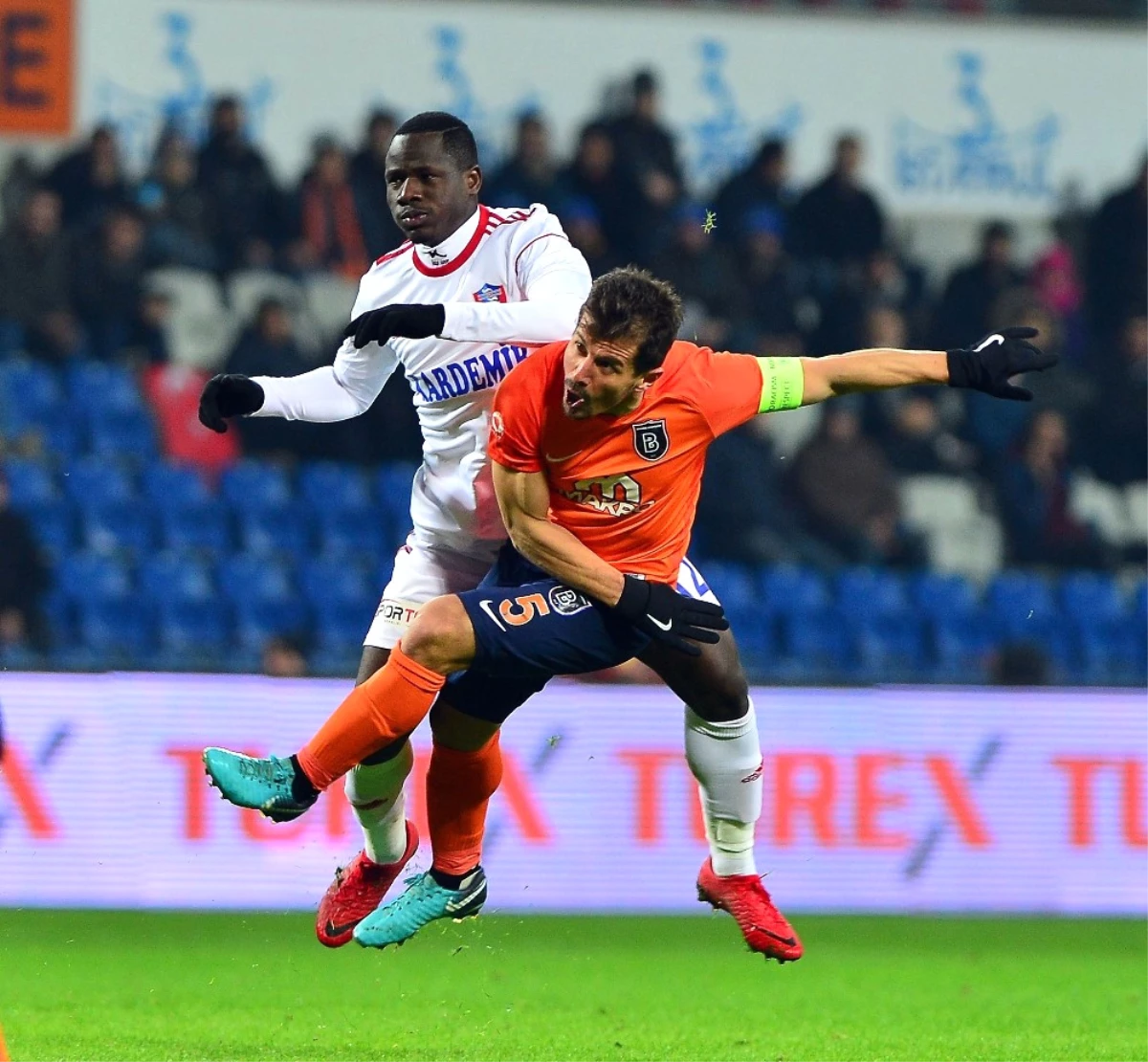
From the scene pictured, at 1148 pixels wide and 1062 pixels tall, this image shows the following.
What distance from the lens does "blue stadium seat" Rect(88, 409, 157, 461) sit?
42.4ft

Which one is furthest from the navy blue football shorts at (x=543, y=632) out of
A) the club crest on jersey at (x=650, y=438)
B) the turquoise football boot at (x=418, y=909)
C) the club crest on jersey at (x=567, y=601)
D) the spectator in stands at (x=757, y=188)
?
the spectator in stands at (x=757, y=188)

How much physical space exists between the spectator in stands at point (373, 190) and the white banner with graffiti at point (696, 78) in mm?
991

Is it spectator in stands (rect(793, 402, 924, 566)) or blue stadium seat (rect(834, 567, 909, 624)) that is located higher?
spectator in stands (rect(793, 402, 924, 566))

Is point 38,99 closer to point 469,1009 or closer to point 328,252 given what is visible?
point 328,252

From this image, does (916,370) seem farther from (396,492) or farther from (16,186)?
(16,186)

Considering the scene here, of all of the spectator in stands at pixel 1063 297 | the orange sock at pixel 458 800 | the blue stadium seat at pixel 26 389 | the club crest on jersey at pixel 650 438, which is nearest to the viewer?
the club crest on jersey at pixel 650 438

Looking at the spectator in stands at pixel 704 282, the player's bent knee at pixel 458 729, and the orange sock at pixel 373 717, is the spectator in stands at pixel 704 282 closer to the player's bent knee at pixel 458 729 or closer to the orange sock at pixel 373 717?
the player's bent knee at pixel 458 729

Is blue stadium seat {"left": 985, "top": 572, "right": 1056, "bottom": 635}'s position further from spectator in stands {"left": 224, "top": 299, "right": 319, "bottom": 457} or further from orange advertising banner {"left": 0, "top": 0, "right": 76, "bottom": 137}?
orange advertising banner {"left": 0, "top": 0, "right": 76, "bottom": 137}

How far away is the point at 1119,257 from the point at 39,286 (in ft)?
23.7

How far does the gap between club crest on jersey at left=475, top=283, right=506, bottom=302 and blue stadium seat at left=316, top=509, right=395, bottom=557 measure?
6.60 meters

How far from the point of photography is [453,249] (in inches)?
253

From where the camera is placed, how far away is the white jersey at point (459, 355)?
633 cm

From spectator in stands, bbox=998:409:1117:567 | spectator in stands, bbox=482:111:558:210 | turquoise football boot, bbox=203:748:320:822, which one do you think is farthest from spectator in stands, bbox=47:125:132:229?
turquoise football boot, bbox=203:748:320:822

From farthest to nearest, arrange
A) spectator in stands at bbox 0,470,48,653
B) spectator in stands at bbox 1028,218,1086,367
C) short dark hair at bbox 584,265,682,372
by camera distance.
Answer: spectator in stands at bbox 1028,218,1086,367 → spectator in stands at bbox 0,470,48,653 → short dark hair at bbox 584,265,682,372
